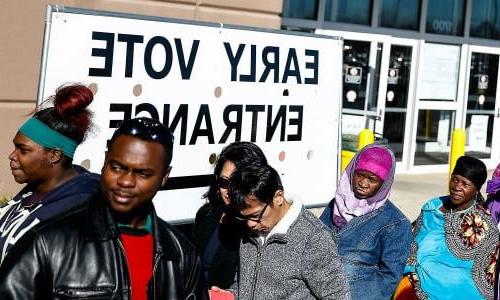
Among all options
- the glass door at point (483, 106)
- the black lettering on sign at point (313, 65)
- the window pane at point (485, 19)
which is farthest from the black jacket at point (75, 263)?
the window pane at point (485, 19)

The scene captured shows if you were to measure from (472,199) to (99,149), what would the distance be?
2.83m

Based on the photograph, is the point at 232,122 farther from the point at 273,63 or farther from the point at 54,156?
the point at 54,156

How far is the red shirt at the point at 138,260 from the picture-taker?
104 inches

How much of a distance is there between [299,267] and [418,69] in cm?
1212

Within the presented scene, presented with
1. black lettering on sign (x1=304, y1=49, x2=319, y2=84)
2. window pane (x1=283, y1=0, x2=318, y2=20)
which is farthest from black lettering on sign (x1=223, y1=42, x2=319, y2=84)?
window pane (x1=283, y1=0, x2=318, y2=20)

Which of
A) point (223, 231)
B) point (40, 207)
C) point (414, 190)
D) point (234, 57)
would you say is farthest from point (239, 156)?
point (414, 190)

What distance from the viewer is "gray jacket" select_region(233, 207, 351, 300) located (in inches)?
140

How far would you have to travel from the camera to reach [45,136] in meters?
3.34

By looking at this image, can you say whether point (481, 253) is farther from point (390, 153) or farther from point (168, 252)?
point (168, 252)

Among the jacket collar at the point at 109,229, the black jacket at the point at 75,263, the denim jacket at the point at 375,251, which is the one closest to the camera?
the black jacket at the point at 75,263

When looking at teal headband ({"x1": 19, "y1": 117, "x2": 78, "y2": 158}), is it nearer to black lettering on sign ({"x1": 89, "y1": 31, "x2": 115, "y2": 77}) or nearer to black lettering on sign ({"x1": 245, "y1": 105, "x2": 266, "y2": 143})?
black lettering on sign ({"x1": 89, "y1": 31, "x2": 115, "y2": 77})

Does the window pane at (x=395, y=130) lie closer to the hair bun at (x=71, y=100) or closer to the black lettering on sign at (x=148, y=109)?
the black lettering on sign at (x=148, y=109)

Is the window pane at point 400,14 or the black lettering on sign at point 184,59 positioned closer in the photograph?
the black lettering on sign at point 184,59

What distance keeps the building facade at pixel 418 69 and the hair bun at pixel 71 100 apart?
404 inches
